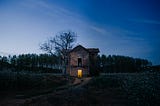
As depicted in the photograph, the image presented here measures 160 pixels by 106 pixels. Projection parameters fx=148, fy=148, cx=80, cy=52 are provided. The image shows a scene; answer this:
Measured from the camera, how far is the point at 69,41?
45375 millimetres

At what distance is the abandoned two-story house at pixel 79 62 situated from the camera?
1567 inches

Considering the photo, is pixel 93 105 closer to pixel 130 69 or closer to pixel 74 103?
pixel 74 103

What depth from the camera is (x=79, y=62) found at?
41.3 meters

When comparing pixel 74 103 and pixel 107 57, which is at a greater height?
pixel 107 57

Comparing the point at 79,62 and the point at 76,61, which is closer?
the point at 76,61

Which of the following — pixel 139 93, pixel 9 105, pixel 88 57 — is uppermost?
pixel 88 57

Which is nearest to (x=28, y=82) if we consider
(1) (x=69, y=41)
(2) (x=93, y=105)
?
(2) (x=93, y=105)

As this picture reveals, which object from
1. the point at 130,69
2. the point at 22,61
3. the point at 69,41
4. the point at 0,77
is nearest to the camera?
the point at 0,77

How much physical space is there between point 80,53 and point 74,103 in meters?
29.0

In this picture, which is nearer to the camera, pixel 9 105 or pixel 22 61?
pixel 9 105

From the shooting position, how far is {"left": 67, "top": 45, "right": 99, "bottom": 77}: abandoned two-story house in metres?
39.8

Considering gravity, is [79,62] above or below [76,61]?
below

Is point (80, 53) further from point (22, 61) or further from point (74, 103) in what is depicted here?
point (22, 61)

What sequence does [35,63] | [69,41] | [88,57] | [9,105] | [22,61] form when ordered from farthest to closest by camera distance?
[35,63] < [22,61] < [69,41] < [88,57] < [9,105]
